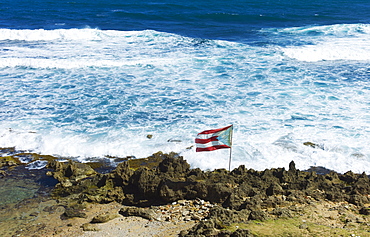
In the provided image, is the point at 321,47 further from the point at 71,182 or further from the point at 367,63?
the point at 71,182

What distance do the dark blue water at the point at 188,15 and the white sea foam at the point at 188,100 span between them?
26.6 ft

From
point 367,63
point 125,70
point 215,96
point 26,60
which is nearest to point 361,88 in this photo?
point 367,63

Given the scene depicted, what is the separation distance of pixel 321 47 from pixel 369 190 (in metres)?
23.0

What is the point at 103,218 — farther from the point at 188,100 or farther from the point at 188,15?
the point at 188,15

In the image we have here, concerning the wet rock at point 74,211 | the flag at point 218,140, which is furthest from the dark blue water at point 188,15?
the wet rock at point 74,211

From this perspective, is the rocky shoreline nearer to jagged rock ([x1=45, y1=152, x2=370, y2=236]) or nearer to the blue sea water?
jagged rock ([x1=45, y1=152, x2=370, y2=236])

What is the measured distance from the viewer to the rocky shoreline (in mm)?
9047

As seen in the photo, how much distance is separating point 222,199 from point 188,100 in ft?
33.6

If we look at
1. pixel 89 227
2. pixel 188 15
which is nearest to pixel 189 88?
pixel 89 227

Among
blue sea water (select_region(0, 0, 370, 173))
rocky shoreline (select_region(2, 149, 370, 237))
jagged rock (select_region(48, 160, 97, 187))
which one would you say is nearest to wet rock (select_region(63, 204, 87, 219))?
rocky shoreline (select_region(2, 149, 370, 237))

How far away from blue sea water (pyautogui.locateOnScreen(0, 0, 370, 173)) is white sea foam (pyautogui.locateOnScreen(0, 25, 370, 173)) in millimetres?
74

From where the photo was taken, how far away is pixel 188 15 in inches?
1884

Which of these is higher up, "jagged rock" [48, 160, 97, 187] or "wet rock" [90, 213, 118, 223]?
"jagged rock" [48, 160, 97, 187]

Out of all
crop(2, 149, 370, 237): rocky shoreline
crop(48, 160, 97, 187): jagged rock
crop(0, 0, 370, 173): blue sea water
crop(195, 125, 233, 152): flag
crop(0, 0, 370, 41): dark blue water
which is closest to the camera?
crop(2, 149, 370, 237): rocky shoreline
